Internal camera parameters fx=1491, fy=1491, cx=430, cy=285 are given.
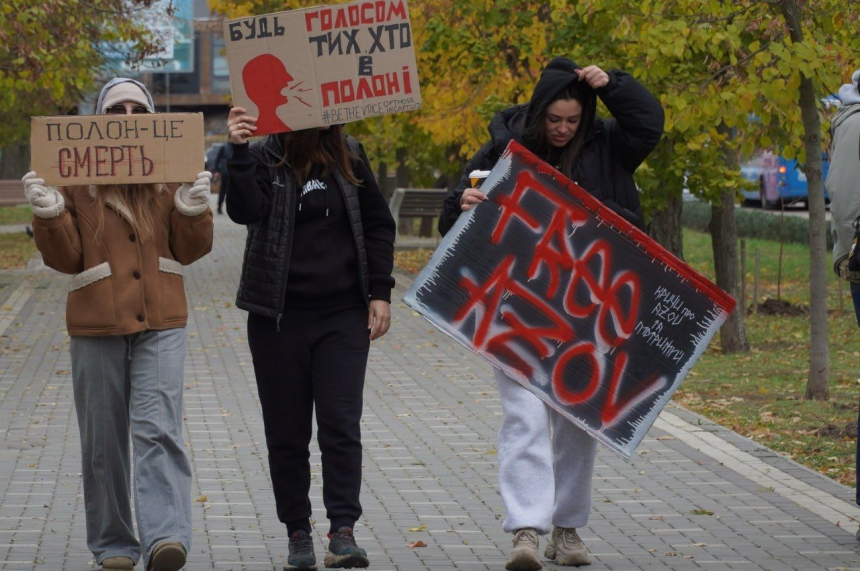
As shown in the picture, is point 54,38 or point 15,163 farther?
point 15,163

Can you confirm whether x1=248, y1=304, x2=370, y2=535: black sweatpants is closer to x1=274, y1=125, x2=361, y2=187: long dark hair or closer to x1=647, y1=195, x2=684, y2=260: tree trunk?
x1=274, y1=125, x2=361, y2=187: long dark hair

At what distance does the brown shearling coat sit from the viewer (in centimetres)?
517

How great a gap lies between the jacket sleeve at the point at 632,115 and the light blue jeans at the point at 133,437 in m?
1.76

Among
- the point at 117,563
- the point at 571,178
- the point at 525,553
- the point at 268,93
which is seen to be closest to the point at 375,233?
Result: the point at 268,93

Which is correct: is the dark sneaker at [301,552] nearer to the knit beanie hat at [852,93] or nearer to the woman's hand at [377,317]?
the woman's hand at [377,317]

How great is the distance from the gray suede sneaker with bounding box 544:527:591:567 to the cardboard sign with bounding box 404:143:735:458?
403 millimetres

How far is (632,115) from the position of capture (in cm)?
546

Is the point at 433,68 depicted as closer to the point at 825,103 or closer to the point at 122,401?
the point at 825,103

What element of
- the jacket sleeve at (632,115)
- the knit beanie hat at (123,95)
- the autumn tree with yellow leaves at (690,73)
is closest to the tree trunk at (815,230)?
the autumn tree with yellow leaves at (690,73)

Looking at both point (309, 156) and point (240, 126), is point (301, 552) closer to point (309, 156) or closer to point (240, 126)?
point (309, 156)

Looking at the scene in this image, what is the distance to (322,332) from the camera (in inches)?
215

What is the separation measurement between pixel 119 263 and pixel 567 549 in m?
1.97

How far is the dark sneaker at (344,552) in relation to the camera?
17.9ft

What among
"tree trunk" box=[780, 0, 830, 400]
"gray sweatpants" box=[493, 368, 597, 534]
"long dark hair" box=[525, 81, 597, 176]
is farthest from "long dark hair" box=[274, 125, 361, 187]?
"tree trunk" box=[780, 0, 830, 400]
